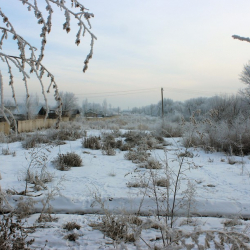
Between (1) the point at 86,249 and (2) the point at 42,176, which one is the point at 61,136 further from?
(1) the point at 86,249

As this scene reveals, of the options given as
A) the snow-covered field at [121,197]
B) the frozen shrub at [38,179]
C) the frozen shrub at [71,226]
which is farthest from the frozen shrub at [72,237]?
the frozen shrub at [38,179]

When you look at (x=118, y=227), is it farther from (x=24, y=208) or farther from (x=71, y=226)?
(x=24, y=208)

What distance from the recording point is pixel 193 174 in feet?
18.5

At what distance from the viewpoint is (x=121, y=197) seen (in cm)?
402

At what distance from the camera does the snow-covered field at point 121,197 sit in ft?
9.27

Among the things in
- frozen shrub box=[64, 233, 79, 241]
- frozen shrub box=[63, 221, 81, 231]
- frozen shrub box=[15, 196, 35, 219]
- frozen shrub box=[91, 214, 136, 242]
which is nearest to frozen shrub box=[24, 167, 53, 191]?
frozen shrub box=[15, 196, 35, 219]

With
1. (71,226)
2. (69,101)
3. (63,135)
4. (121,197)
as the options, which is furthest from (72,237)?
(69,101)

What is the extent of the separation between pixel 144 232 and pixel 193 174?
304 centimetres

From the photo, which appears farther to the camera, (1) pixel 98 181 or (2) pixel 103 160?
(2) pixel 103 160

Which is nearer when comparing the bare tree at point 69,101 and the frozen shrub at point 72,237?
the frozen shrub at point 72,237

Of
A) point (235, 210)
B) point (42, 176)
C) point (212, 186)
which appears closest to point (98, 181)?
point (42, 176)

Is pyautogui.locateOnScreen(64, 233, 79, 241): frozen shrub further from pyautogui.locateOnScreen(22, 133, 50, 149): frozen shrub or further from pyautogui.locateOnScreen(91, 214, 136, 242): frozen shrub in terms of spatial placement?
pyautogui.locateOnScreen(22, 133, 50, 149): frozen shrub

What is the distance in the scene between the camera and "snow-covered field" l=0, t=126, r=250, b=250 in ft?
9.27

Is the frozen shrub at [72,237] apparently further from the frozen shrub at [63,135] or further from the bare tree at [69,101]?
the bare tree at [69,101]
